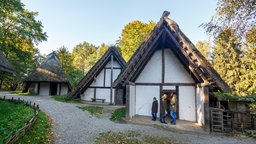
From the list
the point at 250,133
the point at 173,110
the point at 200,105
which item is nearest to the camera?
the point at 250,133

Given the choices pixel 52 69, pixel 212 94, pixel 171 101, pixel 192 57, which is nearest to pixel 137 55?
pixel 192 57

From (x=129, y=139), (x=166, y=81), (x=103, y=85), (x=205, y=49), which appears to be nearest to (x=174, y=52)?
(x=166, y=81)

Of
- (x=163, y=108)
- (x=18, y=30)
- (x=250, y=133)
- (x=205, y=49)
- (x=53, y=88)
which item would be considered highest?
(x=205, y=49)

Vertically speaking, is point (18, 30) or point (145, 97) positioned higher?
point (18, 30)

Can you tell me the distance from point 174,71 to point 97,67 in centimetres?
1000

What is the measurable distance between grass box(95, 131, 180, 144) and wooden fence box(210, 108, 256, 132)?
3.52 metres

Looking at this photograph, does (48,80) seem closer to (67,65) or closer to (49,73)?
(49,73)

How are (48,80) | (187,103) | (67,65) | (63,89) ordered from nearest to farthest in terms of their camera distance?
(187,103), (48,80), (63,89), (67,65)

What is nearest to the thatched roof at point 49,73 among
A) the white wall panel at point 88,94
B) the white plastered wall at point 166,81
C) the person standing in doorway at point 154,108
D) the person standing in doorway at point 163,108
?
the white wall panel at point 88,94

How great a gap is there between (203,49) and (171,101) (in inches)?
1223

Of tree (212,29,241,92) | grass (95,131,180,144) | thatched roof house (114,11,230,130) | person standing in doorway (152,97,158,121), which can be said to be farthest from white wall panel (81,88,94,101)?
tree (212,29,241,92)

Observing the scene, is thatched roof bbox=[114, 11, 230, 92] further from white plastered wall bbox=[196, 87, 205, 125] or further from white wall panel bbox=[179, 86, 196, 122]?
white wall panel bbox=[179, 86, 196, 122]

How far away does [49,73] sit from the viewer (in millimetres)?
25828

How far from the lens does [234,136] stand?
28.9ft
